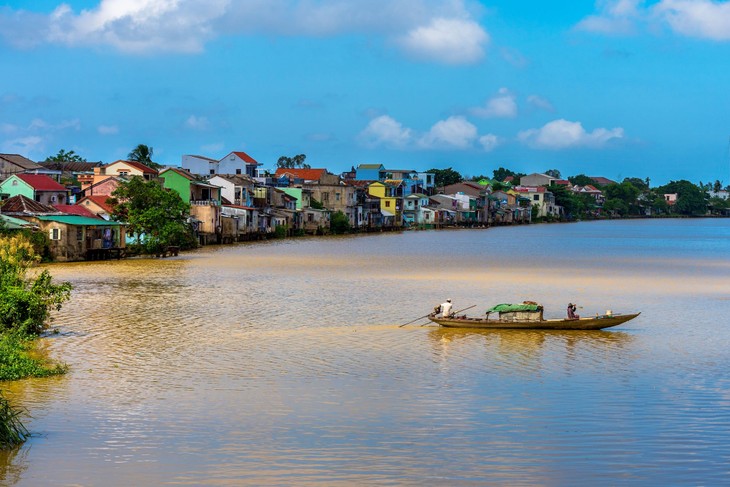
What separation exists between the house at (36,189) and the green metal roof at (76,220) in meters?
10.9

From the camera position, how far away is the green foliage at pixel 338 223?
327 ft

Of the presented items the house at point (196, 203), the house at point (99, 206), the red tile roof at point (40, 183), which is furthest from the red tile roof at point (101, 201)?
the house at point (196, 203)

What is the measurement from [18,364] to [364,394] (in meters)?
6.85

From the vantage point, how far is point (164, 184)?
7081 cm

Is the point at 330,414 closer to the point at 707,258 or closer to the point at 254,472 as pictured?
the point at 254,472

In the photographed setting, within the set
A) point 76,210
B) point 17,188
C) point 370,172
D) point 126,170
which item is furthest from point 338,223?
point 76,210

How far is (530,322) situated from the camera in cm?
2414

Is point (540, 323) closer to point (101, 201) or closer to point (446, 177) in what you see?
point (101, 201)

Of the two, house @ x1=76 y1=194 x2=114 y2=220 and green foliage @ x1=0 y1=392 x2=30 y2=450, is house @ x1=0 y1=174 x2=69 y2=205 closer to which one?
house @ x1=76 y1=194 x2=114 y2=220

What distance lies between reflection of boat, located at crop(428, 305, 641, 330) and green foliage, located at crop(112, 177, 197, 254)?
32270 mm

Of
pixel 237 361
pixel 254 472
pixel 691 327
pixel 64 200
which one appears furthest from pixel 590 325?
pixel 64 200

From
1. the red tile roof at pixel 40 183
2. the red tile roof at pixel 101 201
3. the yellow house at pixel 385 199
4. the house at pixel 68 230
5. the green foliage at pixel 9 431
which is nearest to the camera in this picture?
the green foliage at pixel 9 431

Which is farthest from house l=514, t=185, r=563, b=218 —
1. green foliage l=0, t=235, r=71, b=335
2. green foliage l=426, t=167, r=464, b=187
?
green foliage l=0, t=235, r=71, b=335

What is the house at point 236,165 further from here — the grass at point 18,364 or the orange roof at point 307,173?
the grass at point 18,364
